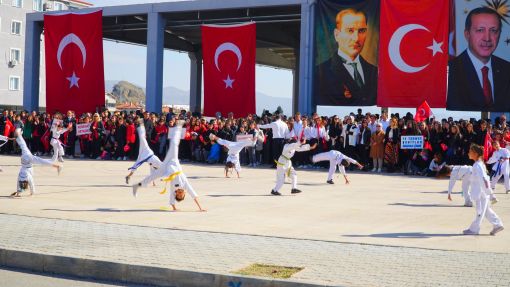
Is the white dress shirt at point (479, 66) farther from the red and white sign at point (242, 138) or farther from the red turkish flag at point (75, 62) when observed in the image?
the red turkish flag at point (75, 62)

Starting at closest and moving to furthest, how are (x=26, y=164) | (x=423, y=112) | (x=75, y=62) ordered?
(x=26, y=164)
(x=423, y=112)
(x=75, y=62)

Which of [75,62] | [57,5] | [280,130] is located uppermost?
[57,5]

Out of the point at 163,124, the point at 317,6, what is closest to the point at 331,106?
the point at 317,6

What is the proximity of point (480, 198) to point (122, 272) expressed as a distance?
19.8 feet

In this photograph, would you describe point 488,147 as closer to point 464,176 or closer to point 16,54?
point 464,176

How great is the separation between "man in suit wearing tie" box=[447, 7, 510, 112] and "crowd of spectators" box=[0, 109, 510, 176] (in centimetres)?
170

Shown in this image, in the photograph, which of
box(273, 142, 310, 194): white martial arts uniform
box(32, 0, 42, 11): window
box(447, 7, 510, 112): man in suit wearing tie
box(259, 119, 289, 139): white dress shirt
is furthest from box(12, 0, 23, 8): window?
box(273, 142, 310, 194): white martial arts uniform

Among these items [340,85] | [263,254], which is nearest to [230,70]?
[340,85]

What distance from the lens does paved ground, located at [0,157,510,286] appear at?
26.1 feet

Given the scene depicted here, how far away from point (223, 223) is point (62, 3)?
7347 cm

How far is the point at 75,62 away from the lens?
3381 cm

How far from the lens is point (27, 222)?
10.8 meters

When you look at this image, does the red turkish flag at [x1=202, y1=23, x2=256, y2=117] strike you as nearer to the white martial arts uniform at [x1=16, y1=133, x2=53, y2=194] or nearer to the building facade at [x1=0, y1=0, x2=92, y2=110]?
the white martial arts uniform at [x1=16, y1=133, x2=53, y2=194]

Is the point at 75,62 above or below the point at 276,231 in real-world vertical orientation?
above
